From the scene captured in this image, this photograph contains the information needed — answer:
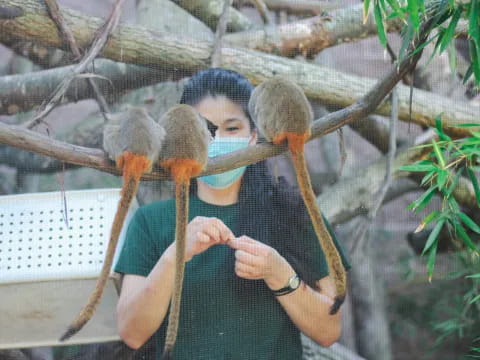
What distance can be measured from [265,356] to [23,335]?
82 cm

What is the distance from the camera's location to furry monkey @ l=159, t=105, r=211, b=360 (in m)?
1.66

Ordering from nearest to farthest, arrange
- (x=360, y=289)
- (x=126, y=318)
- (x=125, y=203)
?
(x=125, y=203) → (x=126, y=318) → (x=360, y=289)

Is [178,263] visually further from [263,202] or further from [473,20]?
[473,20]

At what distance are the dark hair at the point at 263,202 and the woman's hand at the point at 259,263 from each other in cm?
7

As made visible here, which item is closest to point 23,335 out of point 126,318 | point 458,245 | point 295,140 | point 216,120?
point 126,318

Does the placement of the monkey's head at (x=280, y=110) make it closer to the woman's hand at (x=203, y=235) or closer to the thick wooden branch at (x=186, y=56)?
the woman's hand at (x=203, y=235)

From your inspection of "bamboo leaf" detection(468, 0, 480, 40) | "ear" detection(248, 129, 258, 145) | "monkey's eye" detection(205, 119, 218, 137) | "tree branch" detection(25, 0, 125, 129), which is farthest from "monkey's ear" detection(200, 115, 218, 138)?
"bamboo leaf" detection(468, 0, 480, 40)

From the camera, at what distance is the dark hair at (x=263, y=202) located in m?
1.99

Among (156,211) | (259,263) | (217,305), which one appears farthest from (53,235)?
(259,263)

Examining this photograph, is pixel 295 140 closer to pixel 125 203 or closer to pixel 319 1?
pixel 125 203

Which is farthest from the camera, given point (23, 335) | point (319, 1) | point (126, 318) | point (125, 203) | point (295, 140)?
point (319, 1)

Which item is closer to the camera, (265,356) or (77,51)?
(265,356)

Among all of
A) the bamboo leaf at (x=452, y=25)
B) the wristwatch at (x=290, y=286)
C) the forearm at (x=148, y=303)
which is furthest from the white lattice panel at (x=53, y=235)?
the bamboo leaf at (x=452, y=25)

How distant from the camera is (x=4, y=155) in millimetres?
2518
